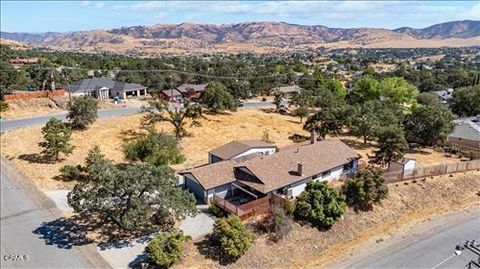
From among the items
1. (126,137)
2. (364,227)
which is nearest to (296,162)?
(364,227)

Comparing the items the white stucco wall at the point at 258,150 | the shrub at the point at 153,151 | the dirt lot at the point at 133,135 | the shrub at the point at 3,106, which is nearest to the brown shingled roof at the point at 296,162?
the white stucco wall at the point at 258,150

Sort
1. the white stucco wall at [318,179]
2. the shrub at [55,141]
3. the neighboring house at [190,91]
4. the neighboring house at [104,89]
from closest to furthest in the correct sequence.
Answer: the white stucco wall at [318,179] → the shrub at [55,141] → the neighboring house at [104,89] → the neighboring house at [190,91]

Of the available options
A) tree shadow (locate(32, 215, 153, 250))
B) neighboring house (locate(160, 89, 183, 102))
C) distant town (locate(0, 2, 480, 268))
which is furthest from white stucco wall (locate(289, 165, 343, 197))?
neighboring house (locate(160, 89, 183, 102))

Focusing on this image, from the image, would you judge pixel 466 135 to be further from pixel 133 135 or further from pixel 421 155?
pixel 133 135

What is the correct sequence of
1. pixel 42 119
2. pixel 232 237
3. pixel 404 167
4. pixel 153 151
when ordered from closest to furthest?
pixel 232 237, pixel 404 167, pixel 153 151, pixel 42 119

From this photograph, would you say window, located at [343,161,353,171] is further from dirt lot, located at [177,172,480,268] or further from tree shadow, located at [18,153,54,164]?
tree shadow, located at [18,153,54,164]

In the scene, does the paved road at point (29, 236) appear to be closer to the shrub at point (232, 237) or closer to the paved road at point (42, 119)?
the shrub at point (232, 237)
